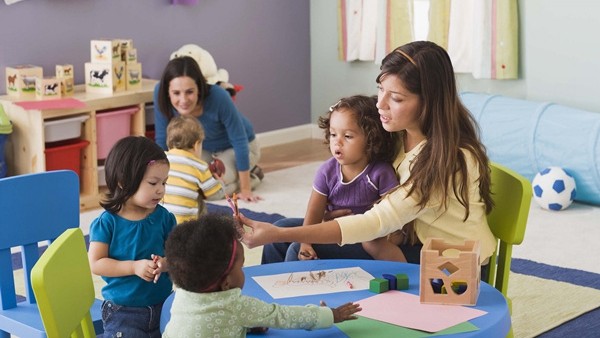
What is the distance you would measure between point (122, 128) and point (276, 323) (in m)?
3.08

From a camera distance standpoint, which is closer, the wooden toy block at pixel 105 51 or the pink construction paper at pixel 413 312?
the pink construction paper at pixel 413 312

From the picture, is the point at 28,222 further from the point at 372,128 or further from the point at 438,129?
the point at 438,129

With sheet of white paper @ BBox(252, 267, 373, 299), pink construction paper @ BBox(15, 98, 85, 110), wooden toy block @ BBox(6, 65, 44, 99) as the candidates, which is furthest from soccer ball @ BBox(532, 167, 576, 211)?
sheet of white paper @ BBox(252, 267, 373, 299)

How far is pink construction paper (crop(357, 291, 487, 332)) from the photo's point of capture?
1773mm

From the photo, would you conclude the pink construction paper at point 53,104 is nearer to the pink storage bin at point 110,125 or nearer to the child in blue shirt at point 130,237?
the pink storage bin at point 110,125

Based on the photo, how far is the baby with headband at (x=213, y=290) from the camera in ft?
5.40

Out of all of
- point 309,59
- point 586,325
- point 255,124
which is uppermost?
point 309,59

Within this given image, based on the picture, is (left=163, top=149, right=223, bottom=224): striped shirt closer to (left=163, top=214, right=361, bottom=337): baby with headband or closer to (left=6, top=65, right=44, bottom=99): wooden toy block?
(left=6, top=65, right=44, bottom=99): wooden toy block

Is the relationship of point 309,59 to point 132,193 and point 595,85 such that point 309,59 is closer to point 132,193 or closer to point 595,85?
point 595,85

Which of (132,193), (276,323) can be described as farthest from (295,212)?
(276,323)

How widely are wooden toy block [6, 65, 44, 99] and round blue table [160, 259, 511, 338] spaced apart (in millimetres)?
2693

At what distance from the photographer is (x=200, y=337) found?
1663mm

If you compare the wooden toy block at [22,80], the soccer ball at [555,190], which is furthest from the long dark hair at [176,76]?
the soccer ball at [555,190]

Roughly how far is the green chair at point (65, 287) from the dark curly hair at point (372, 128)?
80cm
